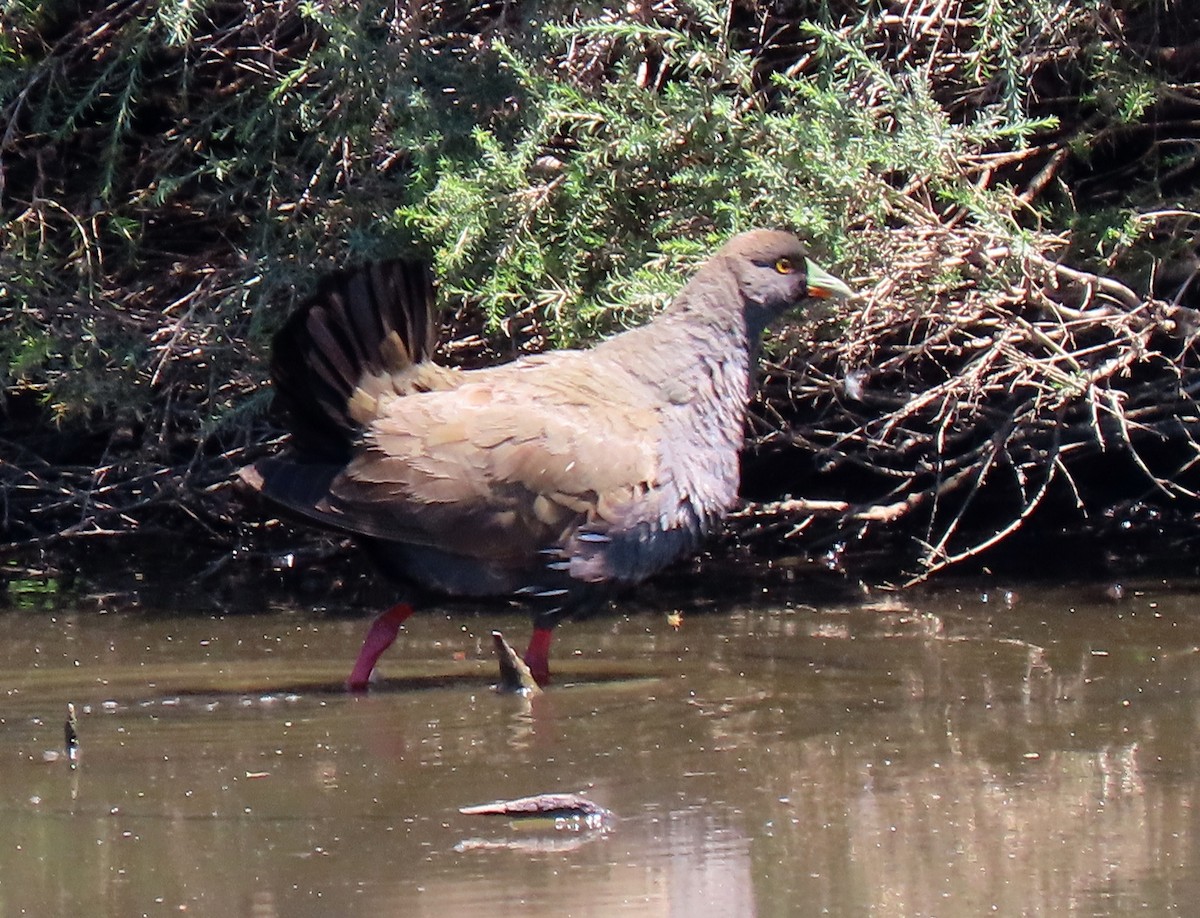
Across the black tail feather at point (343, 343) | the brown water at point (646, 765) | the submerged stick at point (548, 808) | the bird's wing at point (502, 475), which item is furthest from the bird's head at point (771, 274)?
the submerged stick at point (548, 808)

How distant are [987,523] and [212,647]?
3.66 metres

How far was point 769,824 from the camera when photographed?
172 inches

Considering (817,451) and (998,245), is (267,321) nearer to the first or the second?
(817,451)

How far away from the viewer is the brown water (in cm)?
391

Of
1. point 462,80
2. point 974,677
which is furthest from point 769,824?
point 462,80

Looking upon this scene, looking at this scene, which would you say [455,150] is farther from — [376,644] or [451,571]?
[376,644]

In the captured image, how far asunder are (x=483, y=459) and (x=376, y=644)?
778 mm

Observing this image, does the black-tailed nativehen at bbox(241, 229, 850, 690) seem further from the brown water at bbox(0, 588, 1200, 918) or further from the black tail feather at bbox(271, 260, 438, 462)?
the brown water at bbox(0, 588, 1200, 918)

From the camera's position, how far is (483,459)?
6160 millimetres

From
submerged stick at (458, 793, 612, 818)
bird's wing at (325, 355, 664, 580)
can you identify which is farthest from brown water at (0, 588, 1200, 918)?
bird's wing at (325, 355, 664, 580)

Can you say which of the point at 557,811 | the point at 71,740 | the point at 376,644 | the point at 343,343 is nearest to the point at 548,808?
the point at 557,811

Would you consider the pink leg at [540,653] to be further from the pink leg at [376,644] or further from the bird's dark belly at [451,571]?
the pink leg at [376,644]

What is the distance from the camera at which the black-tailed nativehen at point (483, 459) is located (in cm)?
612

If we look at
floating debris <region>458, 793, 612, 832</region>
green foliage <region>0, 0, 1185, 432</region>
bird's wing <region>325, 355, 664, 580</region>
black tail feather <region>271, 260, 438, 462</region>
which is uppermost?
green foliage <region>0, 0, 1185, 432</region>
